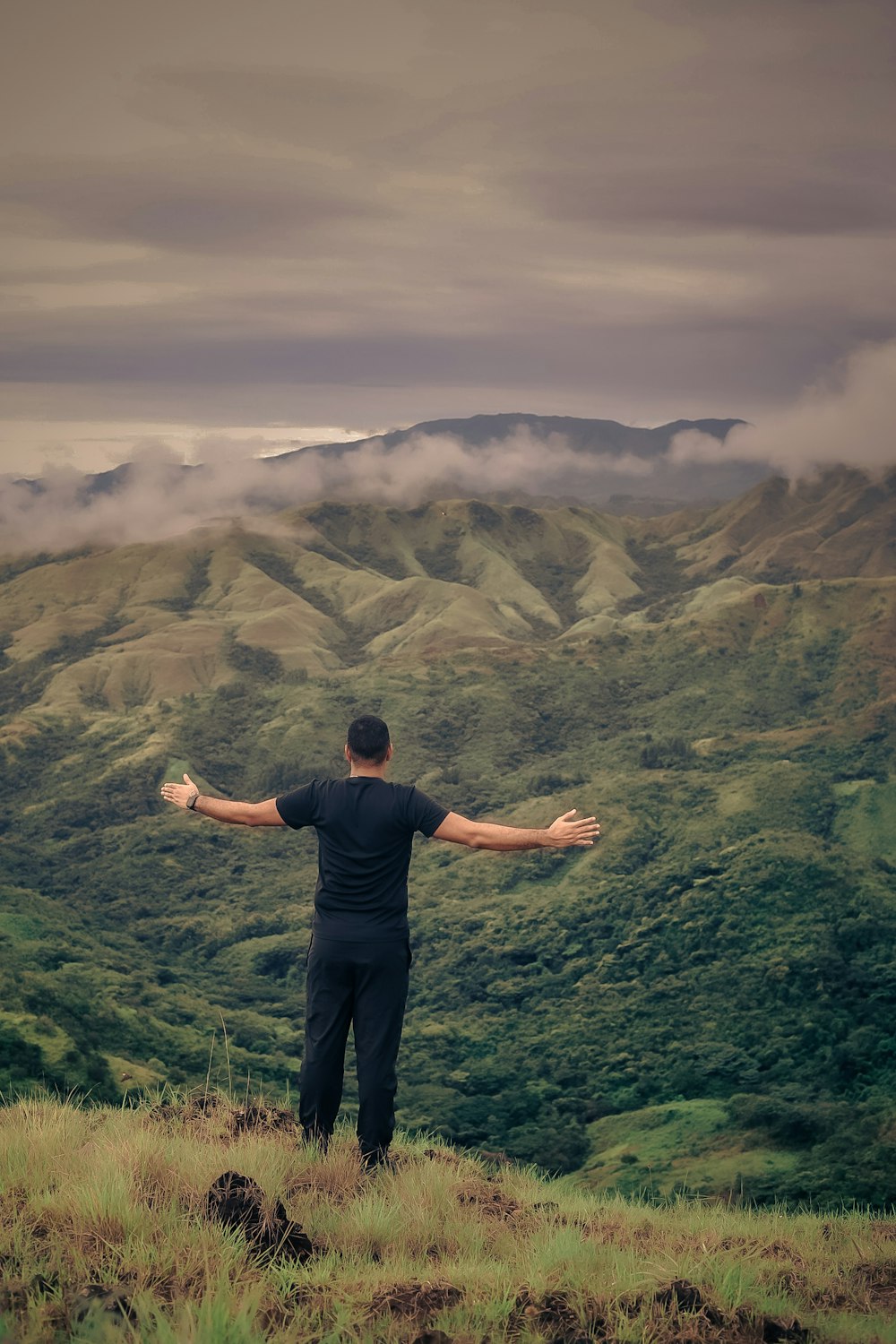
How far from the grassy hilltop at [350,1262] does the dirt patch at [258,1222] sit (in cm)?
2

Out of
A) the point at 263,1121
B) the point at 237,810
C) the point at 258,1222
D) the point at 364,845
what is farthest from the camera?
the point at 263,1121

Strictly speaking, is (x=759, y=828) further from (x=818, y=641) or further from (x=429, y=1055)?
(x=818, y=641)

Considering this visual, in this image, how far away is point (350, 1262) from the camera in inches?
303

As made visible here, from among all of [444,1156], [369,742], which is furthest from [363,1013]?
[444,1156]

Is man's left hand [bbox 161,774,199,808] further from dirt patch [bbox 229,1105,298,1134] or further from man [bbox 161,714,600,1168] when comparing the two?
dirt patch [bbox 229,1105,298,1134]

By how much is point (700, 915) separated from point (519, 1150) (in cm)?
4189

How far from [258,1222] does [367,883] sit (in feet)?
8.56

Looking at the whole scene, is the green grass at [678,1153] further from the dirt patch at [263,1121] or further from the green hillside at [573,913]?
the dirt patch at [263,1121]

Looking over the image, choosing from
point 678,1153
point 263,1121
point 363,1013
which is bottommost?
point 678,1153

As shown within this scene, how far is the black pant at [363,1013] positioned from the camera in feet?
29.8

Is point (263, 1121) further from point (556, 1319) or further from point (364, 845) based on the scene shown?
point (556, 1319)

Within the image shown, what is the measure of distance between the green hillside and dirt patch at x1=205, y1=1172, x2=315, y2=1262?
11.8 ft

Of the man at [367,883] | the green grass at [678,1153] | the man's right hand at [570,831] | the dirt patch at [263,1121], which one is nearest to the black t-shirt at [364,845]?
the man at [367,883]

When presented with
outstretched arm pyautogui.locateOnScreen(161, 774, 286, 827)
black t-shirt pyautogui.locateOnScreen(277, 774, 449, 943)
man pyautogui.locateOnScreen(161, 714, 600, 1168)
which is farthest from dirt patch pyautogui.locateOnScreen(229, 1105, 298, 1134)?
outstretched arm pyautogui.locateOnScreen(161, 774, 286, 827)
